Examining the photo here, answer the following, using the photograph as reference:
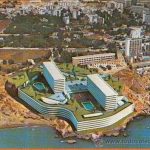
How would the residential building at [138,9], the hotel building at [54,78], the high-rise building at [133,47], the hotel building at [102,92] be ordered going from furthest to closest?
the residential building at [138,9] → the high-rise building at [133,47] → the hotel building at [54,78] → the hotel building at [102,92]

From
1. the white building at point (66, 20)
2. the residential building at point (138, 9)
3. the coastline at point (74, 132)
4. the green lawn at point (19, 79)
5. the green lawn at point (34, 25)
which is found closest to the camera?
the coastline at point (74, 132)

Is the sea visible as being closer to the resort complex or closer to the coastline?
the coastline

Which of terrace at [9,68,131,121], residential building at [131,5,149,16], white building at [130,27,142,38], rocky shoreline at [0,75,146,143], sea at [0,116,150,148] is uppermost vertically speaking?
Result: residential building at [131,5,149,16]

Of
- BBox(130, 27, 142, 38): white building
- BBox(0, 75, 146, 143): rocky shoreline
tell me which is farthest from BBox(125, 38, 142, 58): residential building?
BBox(0, 75, 146, 143): rocky shoreline

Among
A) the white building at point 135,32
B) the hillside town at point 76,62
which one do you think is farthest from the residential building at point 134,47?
the white building at point 135,32

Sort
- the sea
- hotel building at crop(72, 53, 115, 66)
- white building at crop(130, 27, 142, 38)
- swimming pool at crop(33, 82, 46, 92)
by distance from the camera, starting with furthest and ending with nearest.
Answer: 1. white building at crop(130, 27, 142, 38)
2. hotel building at crop(72, 53, 115, 66)
3. swimming pool at crop(33, 82, 46, 92)
4. the sea

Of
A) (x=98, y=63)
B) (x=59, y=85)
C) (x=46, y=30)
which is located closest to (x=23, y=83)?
(x=59, y=85)

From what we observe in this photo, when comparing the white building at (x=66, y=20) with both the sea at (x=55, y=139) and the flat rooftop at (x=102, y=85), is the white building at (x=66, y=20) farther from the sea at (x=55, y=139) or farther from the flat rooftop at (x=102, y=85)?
the sea at (x=55, y=139)
